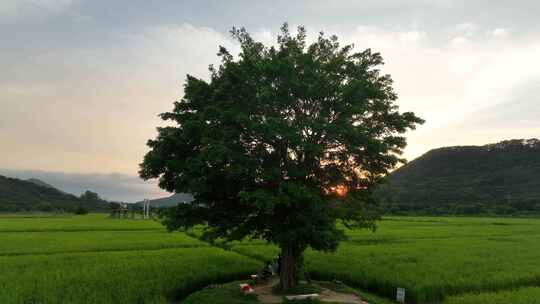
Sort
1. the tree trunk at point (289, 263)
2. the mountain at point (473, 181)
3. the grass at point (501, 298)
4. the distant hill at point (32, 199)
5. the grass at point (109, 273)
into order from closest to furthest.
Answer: the grass at point (501, 298)
the grass at point (109, 273)
the tree trunk at point (289, 263)
the mountain at point (473, 181)
the distant hill at point (32, 199)

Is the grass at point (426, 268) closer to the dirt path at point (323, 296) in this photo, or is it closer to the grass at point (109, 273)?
the dirt path at point (323, 296)

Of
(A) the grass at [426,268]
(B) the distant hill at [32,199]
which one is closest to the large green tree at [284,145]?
(A) the grass at [426,268]

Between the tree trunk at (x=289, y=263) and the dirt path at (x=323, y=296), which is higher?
the tree trunk at (x=289, y=263)

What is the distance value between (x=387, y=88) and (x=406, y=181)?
450ft

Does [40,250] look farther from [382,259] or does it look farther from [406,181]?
[406,181]

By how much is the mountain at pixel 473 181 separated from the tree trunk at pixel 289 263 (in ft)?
240

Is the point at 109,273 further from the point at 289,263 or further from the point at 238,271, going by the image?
the point at 289,263

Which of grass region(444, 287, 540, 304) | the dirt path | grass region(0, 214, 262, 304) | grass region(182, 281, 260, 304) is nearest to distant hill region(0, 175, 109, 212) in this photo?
grass region(0, 214, 262, 304)

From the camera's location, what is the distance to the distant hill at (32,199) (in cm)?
11100

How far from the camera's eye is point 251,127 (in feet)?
45.4

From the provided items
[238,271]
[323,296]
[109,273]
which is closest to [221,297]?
[323,296]

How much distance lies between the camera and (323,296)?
612 inches

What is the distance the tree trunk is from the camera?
51.6ft

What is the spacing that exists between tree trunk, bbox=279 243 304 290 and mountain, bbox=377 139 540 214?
73.1 m
